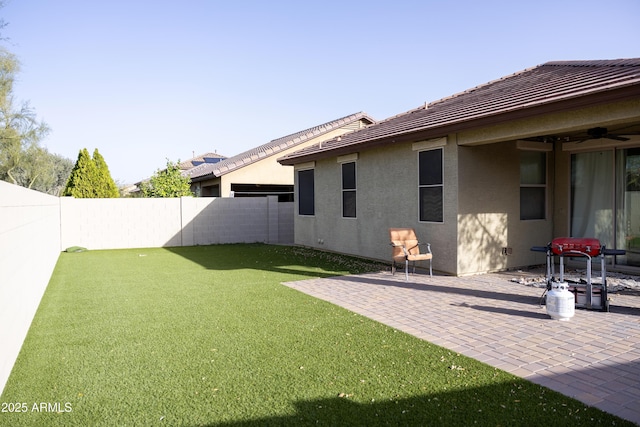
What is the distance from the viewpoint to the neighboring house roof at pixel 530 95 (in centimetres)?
605

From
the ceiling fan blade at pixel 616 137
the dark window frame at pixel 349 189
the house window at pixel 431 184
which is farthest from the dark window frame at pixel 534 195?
the dark window frame at pixel 349 189

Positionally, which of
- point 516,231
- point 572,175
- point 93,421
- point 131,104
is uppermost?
point 131,104

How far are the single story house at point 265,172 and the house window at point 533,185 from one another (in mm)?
12473

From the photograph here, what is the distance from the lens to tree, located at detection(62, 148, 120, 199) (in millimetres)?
19422

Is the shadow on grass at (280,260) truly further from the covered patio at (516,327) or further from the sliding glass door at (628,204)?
the sliding glass door at (628,204)

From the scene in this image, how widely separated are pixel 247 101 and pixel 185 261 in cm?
967

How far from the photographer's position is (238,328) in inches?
211

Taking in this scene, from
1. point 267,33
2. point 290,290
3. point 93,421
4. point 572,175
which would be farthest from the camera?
point 267,33

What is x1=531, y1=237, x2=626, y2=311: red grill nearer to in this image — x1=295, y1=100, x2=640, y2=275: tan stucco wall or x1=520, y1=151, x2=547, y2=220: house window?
x1=295, y1=100, x2=640, y2=275: tan stucco wall

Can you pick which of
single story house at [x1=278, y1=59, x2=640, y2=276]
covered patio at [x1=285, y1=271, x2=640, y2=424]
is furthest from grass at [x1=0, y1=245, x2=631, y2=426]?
single story house at [x1=278, y1=59, x2=640, y2=276]

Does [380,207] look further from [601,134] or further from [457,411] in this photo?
[457,411]

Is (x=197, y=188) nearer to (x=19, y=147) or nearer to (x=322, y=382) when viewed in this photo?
(x=19, y=147)

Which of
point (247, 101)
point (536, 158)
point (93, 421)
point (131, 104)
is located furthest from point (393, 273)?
point (131, 104)

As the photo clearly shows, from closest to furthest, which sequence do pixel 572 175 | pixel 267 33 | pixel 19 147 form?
pixel 572 175 < pixel 267 33 < pixel 19 147
